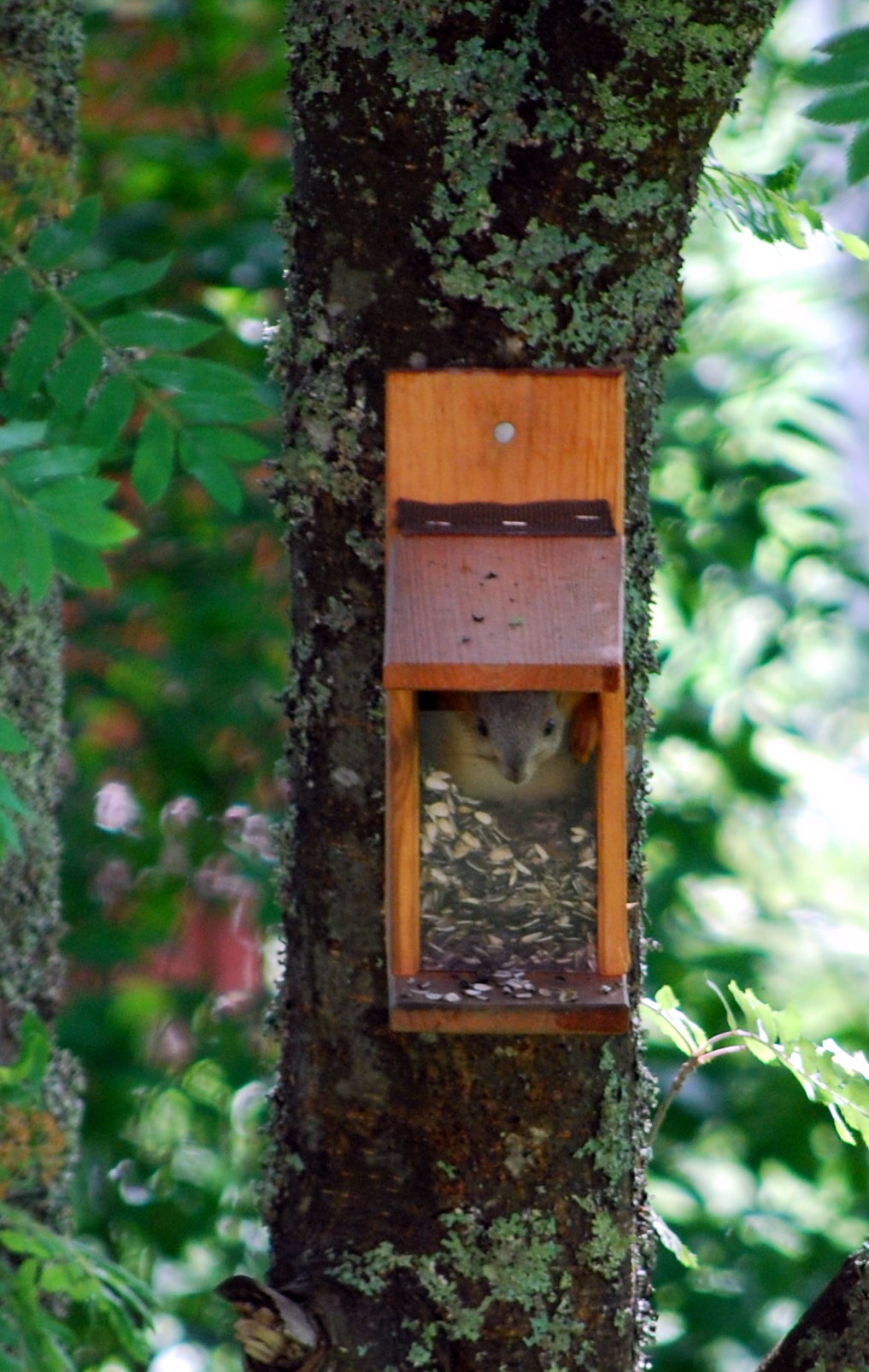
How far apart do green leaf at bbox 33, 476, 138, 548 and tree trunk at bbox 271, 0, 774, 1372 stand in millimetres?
204

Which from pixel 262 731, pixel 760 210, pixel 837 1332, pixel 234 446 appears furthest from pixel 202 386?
pixel 262 731

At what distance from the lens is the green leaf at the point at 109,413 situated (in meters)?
2.17

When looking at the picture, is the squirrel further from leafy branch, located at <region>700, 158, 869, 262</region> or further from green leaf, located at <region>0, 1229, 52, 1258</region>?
green leaf, located at <region>0, 1229, 52, 1258</region>

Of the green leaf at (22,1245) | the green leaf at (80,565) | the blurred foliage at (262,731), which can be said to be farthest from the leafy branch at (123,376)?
the blurred foliage at (262,731)

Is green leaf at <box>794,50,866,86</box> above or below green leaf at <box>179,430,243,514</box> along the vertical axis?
above

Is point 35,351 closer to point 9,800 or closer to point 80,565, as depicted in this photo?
point 80,565

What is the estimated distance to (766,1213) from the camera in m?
3.33

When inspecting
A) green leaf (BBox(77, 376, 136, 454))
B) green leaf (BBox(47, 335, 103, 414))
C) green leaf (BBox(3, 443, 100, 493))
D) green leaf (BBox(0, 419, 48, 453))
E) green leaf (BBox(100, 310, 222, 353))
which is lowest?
green leaf (BBox(3, 443, 100, 493))

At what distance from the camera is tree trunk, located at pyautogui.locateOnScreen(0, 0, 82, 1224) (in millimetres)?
2764

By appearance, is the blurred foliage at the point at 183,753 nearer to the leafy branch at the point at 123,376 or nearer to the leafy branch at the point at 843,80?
the leafy branch at the point at 123,376

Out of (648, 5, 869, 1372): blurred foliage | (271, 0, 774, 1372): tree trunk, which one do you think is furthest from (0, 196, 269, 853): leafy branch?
(648, 5, 869, 1372): blurred foliage

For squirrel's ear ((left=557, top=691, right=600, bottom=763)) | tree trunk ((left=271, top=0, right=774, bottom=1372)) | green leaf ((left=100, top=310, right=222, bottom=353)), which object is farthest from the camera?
green leaf ((left=100, top=310, right=222, bottom=353))

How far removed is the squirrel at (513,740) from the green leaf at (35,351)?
2.54 feet

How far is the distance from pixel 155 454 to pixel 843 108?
101 centimetres
